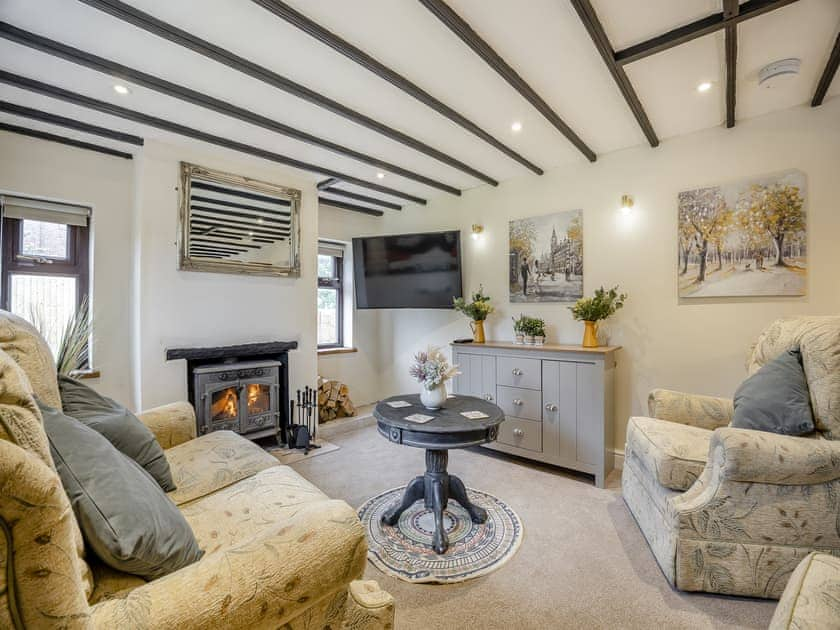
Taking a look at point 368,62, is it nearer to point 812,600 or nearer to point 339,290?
point 812,600

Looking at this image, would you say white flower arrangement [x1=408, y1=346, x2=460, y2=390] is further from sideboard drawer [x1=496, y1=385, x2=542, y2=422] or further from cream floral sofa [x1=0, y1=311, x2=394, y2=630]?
sideboard drawer [x1=496, y1=385, x2=542, y2=422]

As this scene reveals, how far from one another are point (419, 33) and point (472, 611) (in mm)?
2574

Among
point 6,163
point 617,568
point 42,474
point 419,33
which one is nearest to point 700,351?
point 617,568

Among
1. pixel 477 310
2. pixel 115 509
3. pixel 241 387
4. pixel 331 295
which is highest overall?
pixel 331 295

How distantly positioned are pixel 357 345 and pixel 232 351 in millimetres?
1791

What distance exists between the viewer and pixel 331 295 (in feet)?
16.0

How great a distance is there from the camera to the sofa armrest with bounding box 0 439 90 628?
59 cm

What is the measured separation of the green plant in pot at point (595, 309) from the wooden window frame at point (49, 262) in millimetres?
3835

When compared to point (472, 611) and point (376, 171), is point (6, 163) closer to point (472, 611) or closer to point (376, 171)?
point (376, 171)

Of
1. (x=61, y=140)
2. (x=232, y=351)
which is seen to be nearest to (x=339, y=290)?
(x=232, y=351)

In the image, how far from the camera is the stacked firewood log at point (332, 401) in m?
4.23

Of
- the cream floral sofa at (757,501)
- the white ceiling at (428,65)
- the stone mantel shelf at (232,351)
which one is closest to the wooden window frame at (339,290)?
the stone mantel shelf at (232,351)

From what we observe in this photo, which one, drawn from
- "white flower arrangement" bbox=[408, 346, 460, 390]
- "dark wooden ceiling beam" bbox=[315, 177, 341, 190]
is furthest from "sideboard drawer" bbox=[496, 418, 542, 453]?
"dark wooden ceiling beam" bbox=[315, 177, 341, 190]

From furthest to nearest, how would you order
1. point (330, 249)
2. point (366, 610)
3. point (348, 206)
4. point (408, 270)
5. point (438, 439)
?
point (330, 249) < point (348, 206) < point (408, 270) < point (438, 439) < point (366, 610)
